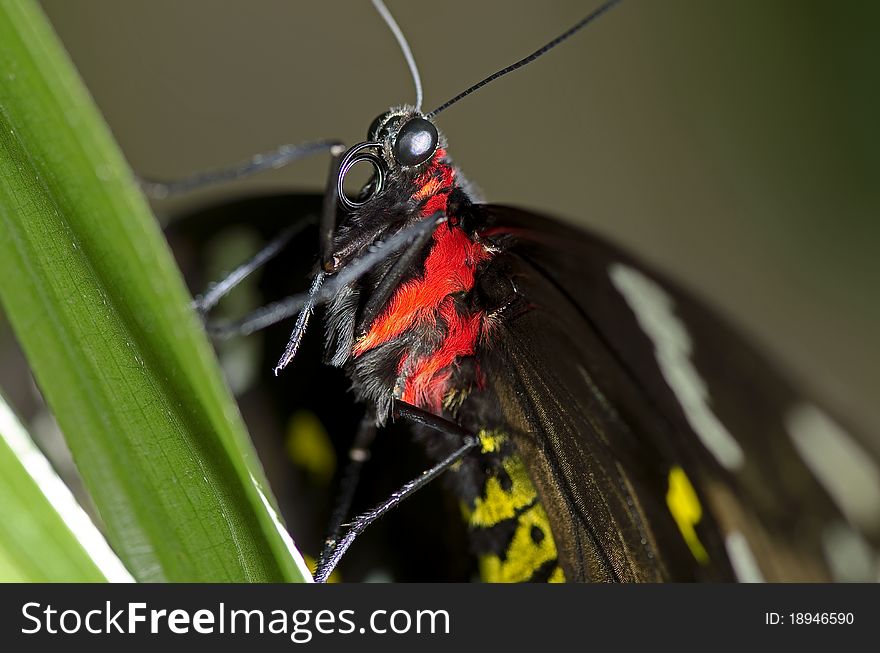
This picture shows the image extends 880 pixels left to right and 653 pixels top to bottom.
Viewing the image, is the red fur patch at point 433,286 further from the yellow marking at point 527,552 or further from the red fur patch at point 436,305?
the yellow marking at point 527,552

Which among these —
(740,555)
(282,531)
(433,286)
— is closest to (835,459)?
(740,555)

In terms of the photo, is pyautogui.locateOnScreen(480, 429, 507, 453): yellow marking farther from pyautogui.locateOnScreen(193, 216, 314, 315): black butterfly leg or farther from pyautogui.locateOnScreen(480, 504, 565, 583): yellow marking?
pyautogui.locateOnScreen(193, 216, 314, 315): black butterfly leg

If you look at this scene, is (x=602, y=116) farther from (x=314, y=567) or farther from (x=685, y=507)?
(x=314, y=567)

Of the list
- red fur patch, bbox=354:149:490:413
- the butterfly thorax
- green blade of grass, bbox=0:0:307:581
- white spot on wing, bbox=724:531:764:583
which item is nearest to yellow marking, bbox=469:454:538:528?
the butterfly thorax

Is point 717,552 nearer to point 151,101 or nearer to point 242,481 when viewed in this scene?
point 242,481
